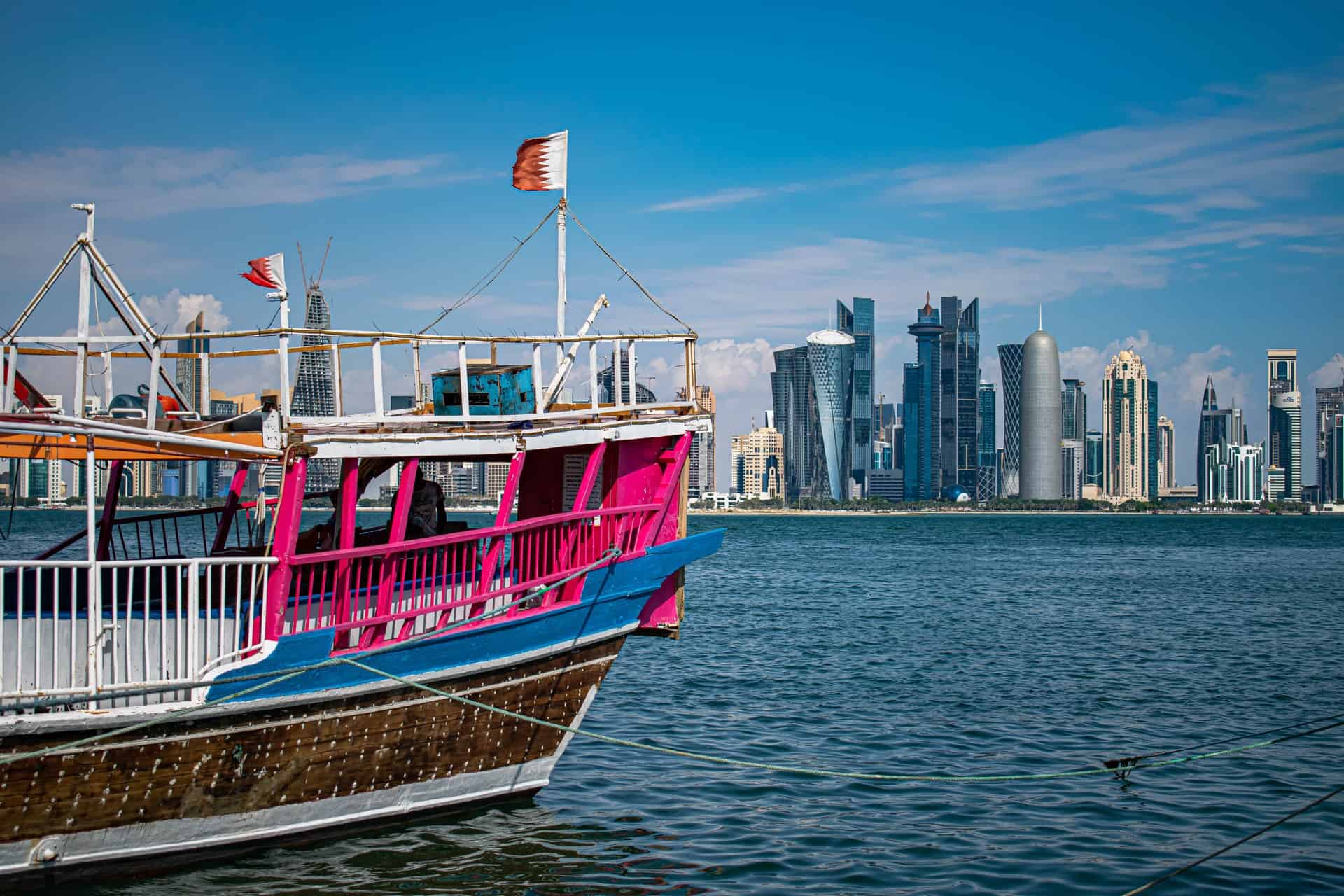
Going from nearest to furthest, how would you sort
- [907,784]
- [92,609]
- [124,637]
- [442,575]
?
[92,609]
[124,637]
[442,575]
[907,784]

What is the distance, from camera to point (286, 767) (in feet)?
33.1

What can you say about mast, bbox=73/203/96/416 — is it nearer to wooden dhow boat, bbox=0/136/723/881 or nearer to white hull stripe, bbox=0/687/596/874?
wooden dhow boat, bbox=0/136/723/881

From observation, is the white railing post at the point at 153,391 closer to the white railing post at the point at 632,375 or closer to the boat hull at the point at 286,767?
the boat hull at the point at 286,767

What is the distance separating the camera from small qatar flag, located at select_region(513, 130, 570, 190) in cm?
1342

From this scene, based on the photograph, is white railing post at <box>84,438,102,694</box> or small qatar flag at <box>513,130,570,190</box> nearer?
white railing post at <box>84,438,102,694</box>

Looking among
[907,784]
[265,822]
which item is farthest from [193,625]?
[907,784]

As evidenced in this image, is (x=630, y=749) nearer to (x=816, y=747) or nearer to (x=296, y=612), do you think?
(x=816, y=747)

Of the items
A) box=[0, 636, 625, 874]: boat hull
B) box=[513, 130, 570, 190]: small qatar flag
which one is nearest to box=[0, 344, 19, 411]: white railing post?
box=[0, 636, 625, 874]: boat hull

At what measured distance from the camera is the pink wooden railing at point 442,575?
10555 millimetres

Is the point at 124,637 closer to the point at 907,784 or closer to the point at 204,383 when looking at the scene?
the point at 204,383

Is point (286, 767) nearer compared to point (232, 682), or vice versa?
point (232, 682)

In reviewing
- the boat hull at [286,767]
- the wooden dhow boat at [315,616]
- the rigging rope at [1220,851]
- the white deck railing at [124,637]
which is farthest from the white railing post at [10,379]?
the rigging rope at [1220,851]

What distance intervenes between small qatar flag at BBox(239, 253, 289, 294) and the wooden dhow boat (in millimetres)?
36

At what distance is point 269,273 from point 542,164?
3.58 m
